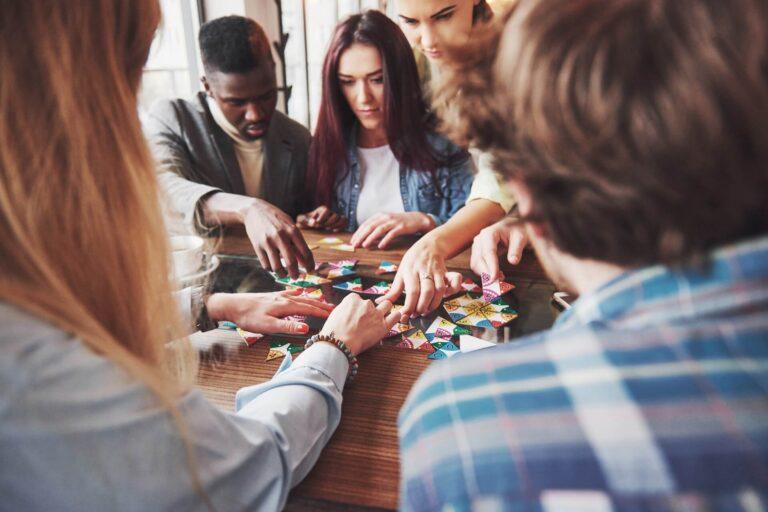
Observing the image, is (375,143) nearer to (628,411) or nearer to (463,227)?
(463,227)

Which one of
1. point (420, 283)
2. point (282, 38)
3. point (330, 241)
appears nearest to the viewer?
point (420, 283)

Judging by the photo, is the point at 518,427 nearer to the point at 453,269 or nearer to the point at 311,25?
the point at 453,269

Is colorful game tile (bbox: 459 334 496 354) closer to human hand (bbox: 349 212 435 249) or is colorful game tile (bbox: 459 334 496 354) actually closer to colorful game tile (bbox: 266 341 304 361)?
colorful game tile (bbox: 266 341 304 361)

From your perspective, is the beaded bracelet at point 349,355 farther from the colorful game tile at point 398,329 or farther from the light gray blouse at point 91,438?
the light gray blouse at point 91,438

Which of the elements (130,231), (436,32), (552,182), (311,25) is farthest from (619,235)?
(311,25)

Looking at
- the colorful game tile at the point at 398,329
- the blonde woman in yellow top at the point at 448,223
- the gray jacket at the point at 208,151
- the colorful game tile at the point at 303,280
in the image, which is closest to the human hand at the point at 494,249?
the blonde woman in yellow top at the point at 448,223

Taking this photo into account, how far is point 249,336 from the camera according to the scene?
1109 millimetres

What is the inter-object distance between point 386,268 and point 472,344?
54cm

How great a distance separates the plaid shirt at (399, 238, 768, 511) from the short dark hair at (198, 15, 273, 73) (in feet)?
Result: 6.16

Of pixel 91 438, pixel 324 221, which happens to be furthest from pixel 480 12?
pixel 91 438

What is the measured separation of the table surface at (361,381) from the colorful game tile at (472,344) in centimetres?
3

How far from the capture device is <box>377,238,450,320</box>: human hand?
4.03ft

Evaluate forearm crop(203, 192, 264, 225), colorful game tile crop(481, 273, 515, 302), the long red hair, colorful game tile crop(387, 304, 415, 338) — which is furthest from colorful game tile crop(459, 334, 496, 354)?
the long red hair

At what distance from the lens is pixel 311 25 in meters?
4.23
